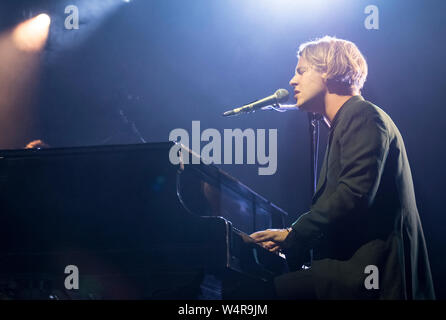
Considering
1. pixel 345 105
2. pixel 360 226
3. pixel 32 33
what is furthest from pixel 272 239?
pixel 32 33

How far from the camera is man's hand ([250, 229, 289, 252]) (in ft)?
8.94

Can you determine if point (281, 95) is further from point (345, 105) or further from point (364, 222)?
point (364, 222)

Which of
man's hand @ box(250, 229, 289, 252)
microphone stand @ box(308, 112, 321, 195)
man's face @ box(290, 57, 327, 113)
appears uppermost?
man's face @ box(290, 57, 327, 113)

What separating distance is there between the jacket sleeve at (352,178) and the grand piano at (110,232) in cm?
40

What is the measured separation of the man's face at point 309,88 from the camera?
9.59 feet

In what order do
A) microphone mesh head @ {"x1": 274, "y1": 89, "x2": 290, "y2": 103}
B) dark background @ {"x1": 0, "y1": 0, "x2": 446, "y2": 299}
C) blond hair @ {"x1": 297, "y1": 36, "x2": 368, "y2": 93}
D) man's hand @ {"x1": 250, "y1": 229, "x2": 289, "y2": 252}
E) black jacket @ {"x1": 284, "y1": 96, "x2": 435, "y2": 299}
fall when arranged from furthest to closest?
dark background @ {"x1": 0, "y1": 0, "x2": 446, "y2": 299} < microphone mesh head @ {"x1": 274, "y1": 89, "x2": 290, "y2": 103} < blond hair @ {"x1": 297, "y1": 36, "x2": 368, "y2": 93} < man's hand @ {"x1": 250, "y1": 229, "x2": 289, "y2": 252} < black jacket @ {"x1": 284, "y1": 96, "x2": 435, "y2": 299}

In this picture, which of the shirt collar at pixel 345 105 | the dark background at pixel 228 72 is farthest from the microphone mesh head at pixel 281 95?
the dark background at pixel 228 72

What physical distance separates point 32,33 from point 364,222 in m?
6.53

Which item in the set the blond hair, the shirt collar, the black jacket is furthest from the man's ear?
the black jacket

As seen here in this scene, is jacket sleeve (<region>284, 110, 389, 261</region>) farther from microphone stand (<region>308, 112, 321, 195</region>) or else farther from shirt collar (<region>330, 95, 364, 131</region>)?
microphone stand (<region>308, 112, 321, 195</region>)

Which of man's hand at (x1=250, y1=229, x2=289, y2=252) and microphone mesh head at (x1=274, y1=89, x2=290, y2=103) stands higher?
microphone mesh head at (x1=274, y1=89, x2=290, y2=103)

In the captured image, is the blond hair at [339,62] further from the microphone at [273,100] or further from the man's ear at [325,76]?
the microphone at [273,100]

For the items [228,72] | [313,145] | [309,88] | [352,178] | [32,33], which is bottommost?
[352,178]

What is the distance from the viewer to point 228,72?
646cm
